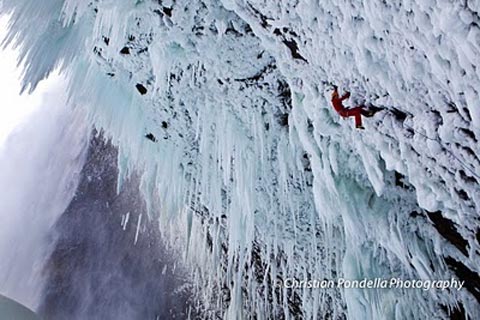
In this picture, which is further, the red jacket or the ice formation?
the red jacket

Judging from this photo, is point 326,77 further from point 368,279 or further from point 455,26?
point 368,279


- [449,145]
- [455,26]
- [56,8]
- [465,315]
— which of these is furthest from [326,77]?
[56,8]

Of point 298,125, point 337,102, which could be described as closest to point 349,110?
point 337,102

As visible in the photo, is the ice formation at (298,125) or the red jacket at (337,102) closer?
the ice formation at (298,125)

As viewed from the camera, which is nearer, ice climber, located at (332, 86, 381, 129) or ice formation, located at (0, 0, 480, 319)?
ice formation, located at (0, 0, 480, 319)
